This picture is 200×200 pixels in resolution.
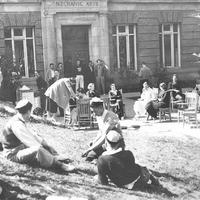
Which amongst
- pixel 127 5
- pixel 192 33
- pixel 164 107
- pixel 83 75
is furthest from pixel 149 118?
pixel 192 33

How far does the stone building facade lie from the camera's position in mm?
21281

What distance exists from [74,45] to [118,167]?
1636 centimetres

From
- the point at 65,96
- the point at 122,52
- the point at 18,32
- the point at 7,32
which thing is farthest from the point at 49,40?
the point at 65,96

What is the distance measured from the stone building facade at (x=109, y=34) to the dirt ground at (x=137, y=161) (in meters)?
9.68

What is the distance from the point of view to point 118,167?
23.4 ft

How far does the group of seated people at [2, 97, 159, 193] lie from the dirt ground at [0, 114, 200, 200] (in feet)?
0.45

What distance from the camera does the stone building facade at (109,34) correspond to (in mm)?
21281

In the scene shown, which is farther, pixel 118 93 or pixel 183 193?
pixel 118 93

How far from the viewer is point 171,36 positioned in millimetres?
24938

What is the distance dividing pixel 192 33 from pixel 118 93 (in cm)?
1178

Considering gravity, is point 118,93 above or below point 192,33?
below

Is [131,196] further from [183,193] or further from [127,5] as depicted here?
[127,5]

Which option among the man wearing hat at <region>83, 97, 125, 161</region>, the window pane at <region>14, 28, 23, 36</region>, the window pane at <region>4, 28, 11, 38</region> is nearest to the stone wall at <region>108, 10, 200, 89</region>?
the window pane at <region>14, 28, 23, 36</region>

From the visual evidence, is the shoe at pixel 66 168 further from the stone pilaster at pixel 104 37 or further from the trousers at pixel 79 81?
the stone pilaster at pixel 104 37
